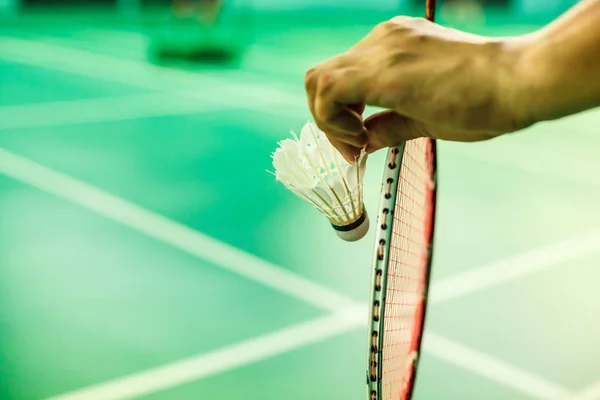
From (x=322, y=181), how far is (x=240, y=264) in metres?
2.05

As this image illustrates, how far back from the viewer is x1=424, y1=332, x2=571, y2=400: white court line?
253cm

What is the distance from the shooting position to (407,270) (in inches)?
71.1

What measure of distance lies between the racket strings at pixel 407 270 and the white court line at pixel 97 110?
14.2ft

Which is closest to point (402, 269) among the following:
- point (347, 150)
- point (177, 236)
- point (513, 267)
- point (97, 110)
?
point (347, 150)

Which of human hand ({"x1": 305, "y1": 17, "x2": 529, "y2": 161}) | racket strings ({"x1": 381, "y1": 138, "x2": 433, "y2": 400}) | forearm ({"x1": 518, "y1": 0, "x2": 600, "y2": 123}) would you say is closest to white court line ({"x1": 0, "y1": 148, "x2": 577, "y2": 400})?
racket strings ({"x1": 381, "y1": 138, "x2": 433, "y2": 400})

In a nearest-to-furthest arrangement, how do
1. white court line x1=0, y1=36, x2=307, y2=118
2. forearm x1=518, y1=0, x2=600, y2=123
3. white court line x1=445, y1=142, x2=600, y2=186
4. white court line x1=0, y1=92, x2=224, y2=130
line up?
forearm x1=518, y1=0, x2=600, y2=123
white court line x1=445, y1=142, x2=600, y2=186
white court line x1=0, y1=92, x2=224, y2=130
white court line x1=0, y1=36, x2=307, y2=118

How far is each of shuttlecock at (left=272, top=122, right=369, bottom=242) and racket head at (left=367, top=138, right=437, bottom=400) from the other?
0.06m

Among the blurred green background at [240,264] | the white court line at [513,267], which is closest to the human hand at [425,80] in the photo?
the blurred green background at [240,264]

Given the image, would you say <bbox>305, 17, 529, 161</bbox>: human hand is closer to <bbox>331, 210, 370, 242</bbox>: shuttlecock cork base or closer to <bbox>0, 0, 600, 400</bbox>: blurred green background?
<bbox>331, 210, 370, 242</bbox>: shuttlecock cork base

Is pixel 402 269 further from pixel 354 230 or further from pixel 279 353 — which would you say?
pixel 279 353

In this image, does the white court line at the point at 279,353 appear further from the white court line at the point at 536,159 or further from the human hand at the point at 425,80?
the white court line at the point at 536,159

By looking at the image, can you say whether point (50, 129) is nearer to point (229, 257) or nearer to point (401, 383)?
point (229, 257)

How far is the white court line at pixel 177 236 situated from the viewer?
10.2 feet

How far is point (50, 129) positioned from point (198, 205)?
A: 1929mm
